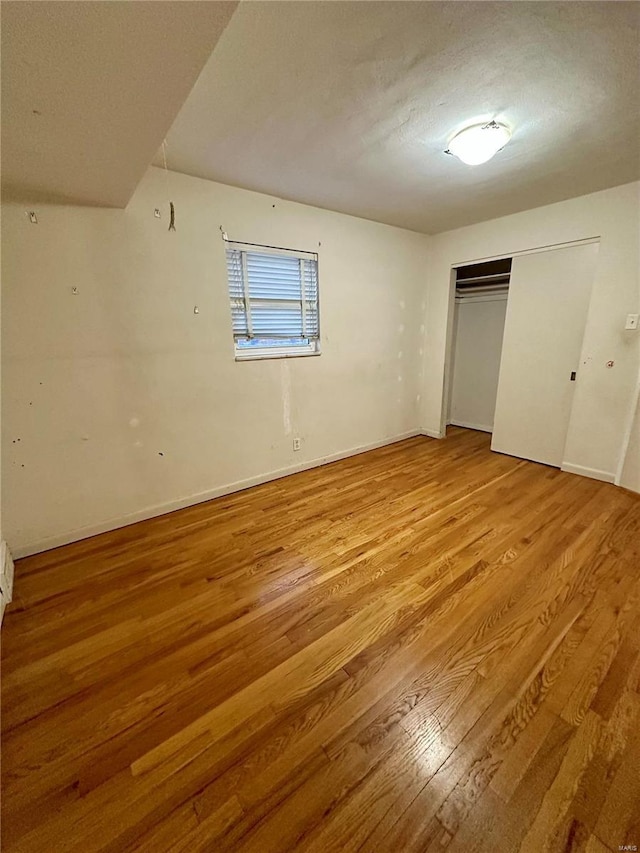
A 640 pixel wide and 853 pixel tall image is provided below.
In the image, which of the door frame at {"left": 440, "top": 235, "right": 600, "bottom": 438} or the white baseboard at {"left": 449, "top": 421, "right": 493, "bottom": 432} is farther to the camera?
the white baseboard at {"left": 449, "top": 421, "right": 493, "bottom": 432}

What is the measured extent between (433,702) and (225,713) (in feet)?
2.65

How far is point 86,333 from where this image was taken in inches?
85.2

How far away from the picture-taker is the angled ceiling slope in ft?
2.80

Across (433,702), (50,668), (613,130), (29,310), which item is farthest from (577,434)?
(29,310)

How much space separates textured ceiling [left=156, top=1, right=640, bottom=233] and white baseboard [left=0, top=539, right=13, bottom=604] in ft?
8.61

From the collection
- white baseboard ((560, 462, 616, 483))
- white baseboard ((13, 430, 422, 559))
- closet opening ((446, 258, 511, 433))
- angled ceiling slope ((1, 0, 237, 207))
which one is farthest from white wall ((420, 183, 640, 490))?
angled ceiling slope ((1, 0, 237, 207))

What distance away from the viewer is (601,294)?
2.93 m

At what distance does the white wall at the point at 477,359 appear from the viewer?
4562 millimetres

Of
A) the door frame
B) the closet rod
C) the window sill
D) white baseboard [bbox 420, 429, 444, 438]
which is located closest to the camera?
the window sill

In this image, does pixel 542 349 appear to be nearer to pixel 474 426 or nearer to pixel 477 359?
Result: pixel 477 359

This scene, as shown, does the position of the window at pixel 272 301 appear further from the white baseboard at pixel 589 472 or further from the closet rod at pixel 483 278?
the white baseboard at pixel 589 472

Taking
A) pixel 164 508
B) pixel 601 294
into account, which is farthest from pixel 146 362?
pixel 601 294

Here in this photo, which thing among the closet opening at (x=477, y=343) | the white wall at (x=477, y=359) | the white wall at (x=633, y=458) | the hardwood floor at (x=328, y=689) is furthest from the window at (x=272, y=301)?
the white wall at (x=633, y=458)

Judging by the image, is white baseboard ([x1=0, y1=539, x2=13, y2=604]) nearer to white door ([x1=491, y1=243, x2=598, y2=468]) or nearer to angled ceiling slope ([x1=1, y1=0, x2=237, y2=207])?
angled ceiling slope ([x1=1, y1=0, x2=237, y2=207])
